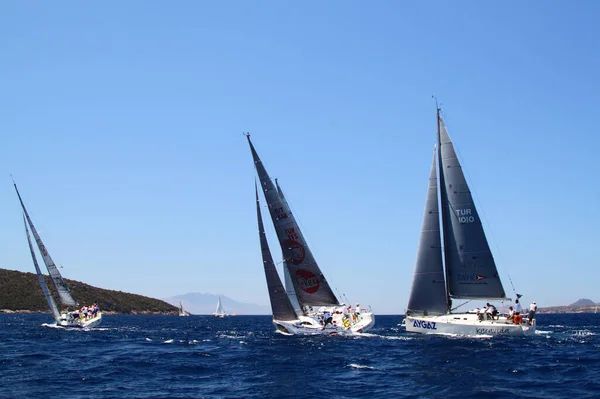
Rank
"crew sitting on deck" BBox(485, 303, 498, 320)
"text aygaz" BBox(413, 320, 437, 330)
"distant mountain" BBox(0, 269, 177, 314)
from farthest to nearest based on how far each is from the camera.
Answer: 1. "distant mountain" BBox(0, 269, 177, 314)
2. "text aygaz" BBox(413, 320, 437, 330)
3. "crew sitting on deck" BBox(485, 303, 498, 320)

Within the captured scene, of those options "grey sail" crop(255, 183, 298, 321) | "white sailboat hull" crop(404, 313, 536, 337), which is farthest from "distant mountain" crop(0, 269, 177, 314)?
"white sailboat hull" crop(404, 313, 536, 337)

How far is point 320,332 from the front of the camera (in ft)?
132

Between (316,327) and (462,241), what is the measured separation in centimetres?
1198

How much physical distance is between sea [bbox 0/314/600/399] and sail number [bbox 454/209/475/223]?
825 cm

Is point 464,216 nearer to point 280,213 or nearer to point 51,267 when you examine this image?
point 280,213

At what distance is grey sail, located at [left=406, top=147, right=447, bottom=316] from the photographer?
131ft

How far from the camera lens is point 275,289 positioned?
136ft

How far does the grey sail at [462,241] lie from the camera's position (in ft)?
131

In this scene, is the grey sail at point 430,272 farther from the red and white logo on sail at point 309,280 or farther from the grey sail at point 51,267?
the grey sail at point 51,267

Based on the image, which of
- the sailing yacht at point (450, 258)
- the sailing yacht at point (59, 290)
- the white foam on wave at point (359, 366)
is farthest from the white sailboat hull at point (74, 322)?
the white foam on wave at point (359, 366)

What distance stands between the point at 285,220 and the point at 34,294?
100m

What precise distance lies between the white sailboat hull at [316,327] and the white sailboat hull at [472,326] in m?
5.48

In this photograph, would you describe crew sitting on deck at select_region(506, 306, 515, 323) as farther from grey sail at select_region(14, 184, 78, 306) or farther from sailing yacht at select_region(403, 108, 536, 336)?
grey sail at select_region(14, 184, 78, 306)

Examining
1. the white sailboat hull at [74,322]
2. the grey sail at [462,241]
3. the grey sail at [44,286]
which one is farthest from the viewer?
the grey sail at [44,286]
